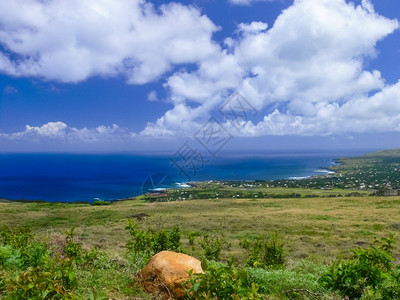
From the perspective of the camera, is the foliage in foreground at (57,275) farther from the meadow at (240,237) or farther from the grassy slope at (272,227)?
the grassy slope at (272,227)

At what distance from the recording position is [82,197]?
99.9 meters

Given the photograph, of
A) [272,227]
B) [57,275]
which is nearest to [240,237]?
[272,227]

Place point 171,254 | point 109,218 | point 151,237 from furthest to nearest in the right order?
point 109,218 < point 151,237 < point 171,254

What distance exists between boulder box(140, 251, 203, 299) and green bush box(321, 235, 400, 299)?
2.61 meters

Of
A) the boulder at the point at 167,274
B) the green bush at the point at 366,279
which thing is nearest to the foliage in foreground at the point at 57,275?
the boulder at the point at 167,274

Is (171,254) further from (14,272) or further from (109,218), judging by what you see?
(109,218)

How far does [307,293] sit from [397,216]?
32.8m

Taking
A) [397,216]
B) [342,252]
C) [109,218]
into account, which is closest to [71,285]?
[342,252]

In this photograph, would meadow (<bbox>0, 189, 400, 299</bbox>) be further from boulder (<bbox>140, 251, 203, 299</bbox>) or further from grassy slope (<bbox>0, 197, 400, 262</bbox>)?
boulder (<bbox>140, 251, 203, 299</bbox>)

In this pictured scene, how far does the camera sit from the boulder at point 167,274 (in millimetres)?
4906

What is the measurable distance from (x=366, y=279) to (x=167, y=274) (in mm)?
3582

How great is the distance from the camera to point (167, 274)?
16.7 ft

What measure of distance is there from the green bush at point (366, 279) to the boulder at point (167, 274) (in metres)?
2.61

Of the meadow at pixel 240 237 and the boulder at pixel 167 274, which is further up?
the boulder at pixel 167 274
